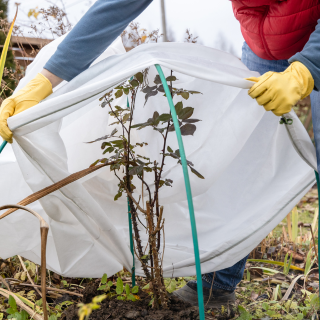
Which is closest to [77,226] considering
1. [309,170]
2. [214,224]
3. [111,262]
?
[111,262]

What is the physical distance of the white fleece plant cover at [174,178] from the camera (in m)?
0.92

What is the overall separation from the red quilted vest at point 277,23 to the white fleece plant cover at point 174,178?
22cm

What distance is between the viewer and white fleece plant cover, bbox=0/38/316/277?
924 millimetres

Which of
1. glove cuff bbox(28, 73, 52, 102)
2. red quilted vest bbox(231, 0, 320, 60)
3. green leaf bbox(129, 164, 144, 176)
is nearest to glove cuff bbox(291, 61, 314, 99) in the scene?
red quilted vest bbox(231, 0, 320, 60)

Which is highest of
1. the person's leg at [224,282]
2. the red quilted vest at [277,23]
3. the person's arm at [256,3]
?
the person's arm at [256,3]

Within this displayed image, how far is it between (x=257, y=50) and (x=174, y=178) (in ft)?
1.98

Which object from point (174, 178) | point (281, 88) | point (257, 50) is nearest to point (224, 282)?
point (174, 178)

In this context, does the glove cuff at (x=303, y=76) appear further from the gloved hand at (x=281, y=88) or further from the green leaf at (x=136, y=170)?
the green leaf at (x=136, y=170)

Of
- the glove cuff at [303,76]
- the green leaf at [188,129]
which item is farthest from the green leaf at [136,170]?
the glove cuff at [303,76]

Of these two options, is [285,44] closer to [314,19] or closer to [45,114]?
[314,19]

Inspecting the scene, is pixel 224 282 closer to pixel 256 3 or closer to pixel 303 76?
pixel 303 76

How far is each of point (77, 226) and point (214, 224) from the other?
1.74 ft

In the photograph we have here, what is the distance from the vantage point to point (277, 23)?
1.08 meters

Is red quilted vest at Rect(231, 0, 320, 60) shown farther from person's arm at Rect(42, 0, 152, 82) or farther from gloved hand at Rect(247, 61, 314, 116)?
person's arm at Rect(42, 0, 152, 82)
